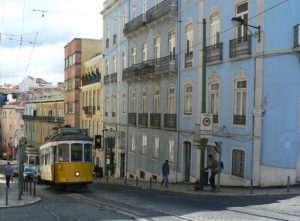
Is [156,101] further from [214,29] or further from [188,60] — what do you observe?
[214,29]

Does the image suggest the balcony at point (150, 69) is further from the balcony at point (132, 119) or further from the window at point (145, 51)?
the balcony at point (132, 119)

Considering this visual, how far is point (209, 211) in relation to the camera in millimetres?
17469

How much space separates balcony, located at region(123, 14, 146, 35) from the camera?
4228 centimetres

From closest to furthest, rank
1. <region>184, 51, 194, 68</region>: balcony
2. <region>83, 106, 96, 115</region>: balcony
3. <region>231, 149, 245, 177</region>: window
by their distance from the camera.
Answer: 1. <region>231, 149, 245, 177</region>: window
2. <region>184, 51, 194, 68</region>: balcony
3. <region>83, 106, 96, 115</region>: balcony

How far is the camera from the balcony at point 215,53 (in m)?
29.5

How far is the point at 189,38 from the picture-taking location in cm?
3438

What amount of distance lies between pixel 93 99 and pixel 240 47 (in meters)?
35.8

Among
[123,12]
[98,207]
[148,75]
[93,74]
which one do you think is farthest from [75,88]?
[98,207]

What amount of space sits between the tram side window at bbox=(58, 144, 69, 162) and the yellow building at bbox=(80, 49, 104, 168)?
26285mm

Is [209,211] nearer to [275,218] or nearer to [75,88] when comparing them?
[275,218]

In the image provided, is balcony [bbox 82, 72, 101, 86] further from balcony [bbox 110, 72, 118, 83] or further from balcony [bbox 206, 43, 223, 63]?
balcony [bbox 206, 43, 223, 63]

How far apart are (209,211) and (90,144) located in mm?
13247

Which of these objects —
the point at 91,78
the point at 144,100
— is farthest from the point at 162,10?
the point at 91,78

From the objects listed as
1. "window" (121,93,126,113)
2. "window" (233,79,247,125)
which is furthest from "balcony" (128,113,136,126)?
"window" (233,79,247,125)
